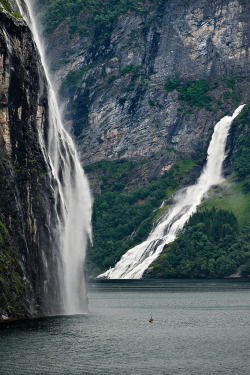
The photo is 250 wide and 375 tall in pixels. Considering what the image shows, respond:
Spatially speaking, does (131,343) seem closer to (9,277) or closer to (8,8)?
(9,277)

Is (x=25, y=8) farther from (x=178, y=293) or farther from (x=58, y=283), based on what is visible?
(x=178, y=293)

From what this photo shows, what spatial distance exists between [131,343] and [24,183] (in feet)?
79.6

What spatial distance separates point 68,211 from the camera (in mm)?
95562

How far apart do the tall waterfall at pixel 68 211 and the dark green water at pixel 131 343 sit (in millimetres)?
4166

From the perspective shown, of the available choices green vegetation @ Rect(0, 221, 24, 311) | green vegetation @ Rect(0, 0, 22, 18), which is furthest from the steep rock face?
green vegetation @ Rect(0, 0, 22, 18)

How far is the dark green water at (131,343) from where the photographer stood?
188ft

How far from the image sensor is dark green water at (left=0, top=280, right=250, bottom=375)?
5741cm

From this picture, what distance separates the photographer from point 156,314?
102625 mm

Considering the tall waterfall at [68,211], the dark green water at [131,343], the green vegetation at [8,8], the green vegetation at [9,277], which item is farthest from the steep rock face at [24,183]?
the dark green water at [131,343]

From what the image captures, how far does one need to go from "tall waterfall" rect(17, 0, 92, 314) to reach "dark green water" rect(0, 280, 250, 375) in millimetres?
4166

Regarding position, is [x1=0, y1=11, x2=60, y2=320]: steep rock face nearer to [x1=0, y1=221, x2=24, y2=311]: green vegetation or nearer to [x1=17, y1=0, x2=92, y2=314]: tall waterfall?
[x1=0, y1=221, x2=24, y2=311]: green vegetation

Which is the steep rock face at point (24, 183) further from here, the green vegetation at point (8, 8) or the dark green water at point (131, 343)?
the dark green water at point (131, 343)

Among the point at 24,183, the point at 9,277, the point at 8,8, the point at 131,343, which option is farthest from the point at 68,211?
the point at 131,343

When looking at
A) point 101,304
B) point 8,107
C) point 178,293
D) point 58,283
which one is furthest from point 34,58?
point 178,293
